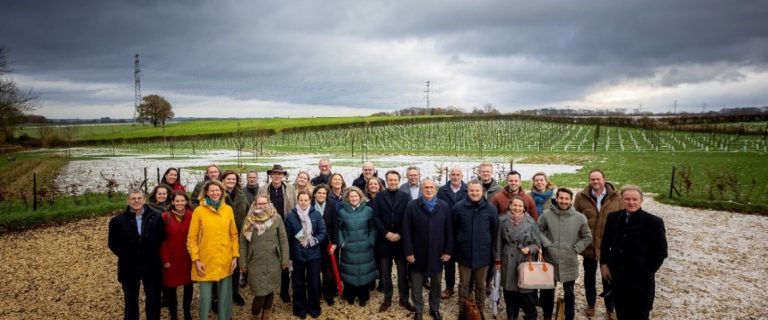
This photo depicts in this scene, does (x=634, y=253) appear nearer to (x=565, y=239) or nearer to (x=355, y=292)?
(x=565, y=239)

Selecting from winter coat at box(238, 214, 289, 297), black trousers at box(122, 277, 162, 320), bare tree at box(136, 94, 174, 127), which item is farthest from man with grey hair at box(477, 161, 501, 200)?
bare tree at box(136, 94, 174, 127)

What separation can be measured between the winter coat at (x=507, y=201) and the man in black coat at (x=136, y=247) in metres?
4.72

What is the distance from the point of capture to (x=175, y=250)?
5.35 metres

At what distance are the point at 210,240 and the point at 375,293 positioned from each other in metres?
2.88

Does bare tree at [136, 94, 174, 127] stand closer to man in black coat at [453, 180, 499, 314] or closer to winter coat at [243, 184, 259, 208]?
winter coat at [243, 184, 259, 208]

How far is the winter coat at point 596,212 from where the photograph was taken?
18.3 feet

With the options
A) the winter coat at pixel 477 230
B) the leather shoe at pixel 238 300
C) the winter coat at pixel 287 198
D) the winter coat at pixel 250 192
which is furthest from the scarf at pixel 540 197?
the leather shoe at pixel 238 300

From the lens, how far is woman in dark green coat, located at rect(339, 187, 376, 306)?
5977mm

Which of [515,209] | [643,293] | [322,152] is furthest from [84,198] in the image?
[322,152]

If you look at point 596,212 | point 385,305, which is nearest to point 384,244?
point 385,305

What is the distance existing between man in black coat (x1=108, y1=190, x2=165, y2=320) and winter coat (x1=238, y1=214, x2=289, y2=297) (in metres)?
1.11

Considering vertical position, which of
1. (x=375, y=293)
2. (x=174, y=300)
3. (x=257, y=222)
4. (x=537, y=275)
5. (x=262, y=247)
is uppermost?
(x=257, y=222)

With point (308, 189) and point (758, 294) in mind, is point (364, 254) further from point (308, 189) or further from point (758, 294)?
point (758, 294)

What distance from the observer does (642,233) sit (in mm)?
4488
